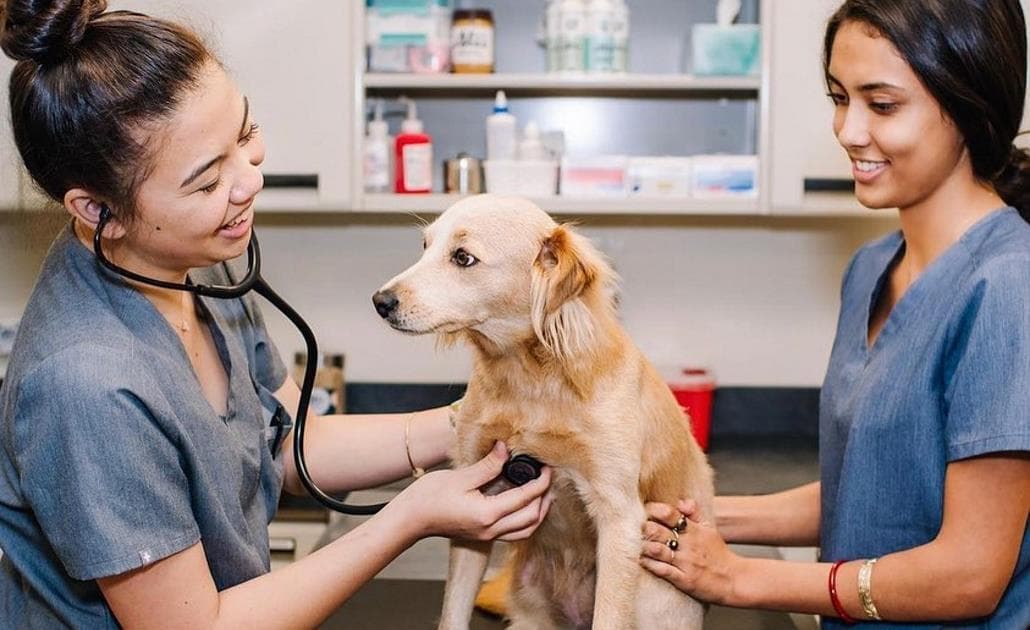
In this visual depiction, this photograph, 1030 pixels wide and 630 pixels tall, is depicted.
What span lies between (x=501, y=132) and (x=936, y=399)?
4.38 feet

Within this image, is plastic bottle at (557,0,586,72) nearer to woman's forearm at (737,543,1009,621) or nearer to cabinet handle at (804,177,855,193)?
cabinet handle at (804,177,855,193)

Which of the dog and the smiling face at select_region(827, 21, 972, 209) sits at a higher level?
the smiling face at select_region(827, 21, 972, 209)

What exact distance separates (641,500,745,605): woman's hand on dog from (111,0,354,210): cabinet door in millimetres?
1191

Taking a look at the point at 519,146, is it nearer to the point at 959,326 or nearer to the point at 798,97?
the point at 798,97

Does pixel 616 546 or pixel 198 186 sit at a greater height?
pixel 198 186

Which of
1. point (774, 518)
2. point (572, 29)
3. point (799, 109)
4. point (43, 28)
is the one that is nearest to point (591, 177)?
point (572, 29)

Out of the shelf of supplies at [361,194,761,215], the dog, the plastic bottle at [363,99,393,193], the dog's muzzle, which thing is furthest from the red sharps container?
the dog's muzzle

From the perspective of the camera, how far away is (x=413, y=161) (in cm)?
235

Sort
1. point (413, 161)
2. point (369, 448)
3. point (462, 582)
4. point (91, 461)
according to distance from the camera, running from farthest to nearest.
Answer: point (413, 161), point (369, 448), point (462, 582), point (91, 461)

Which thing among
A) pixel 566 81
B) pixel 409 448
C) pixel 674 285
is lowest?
pixel 409 448

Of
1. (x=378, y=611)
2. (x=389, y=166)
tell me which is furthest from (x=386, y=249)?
(x=378, y=611)

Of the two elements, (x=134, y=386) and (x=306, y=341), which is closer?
(x=134, y=386)

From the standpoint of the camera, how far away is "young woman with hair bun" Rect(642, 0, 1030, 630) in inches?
45.3

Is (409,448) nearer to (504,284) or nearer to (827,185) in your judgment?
(504,284)
